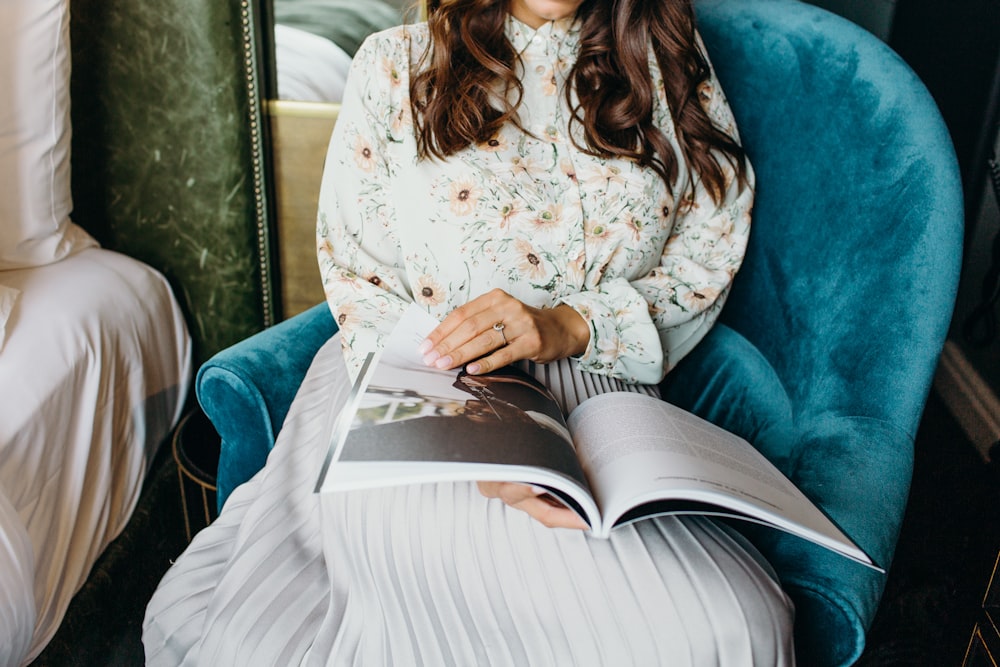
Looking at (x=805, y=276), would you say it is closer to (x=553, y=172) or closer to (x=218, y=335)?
(x=553, y=172)

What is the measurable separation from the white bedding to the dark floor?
0.11m

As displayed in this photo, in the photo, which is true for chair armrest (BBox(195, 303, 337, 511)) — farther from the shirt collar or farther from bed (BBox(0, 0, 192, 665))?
the shirt collar

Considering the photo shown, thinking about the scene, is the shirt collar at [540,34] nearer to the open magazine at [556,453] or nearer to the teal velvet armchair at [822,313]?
the teal velvet armchair at [822,313]

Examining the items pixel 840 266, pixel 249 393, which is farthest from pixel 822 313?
pixel 249 393

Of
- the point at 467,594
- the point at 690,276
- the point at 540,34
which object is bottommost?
the point at 467,594

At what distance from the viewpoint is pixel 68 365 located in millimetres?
1130

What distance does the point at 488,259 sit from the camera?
1.07 m

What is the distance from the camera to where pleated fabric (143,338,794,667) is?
73cm

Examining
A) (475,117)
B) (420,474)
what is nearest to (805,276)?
(475,117)

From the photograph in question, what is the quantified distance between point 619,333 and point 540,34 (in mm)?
426

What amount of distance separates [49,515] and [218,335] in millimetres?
506

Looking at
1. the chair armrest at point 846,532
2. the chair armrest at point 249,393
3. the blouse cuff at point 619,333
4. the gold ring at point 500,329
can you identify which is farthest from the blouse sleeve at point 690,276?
the chair armrest at point 249,393

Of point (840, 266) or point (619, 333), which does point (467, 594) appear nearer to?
point (619, 333)

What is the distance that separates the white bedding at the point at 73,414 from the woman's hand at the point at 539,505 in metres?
0.57
